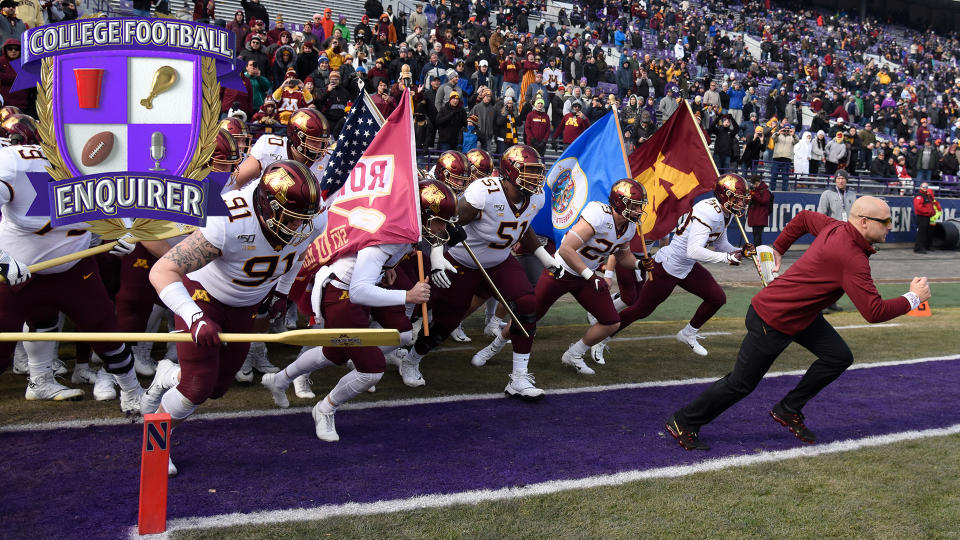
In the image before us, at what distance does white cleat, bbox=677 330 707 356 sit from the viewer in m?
9.31

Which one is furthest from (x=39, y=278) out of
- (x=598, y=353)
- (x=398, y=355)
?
(x=598, y=353)

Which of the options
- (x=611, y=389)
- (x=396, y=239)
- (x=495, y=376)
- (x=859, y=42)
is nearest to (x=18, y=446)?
(x=396, y=239)

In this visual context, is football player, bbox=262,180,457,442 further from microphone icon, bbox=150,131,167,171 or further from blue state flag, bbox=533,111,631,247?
blue state flag, bbox=533,111,631,247

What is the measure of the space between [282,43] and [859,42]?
36250 millimetres

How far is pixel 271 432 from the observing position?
19.3 feet

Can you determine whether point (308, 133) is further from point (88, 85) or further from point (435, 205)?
point (88, 85)

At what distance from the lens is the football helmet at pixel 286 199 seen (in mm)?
4738

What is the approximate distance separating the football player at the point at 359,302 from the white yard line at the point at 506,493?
1.20 metres

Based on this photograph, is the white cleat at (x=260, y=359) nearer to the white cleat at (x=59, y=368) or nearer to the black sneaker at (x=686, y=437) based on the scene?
the white cleat at (x=59, y=368)

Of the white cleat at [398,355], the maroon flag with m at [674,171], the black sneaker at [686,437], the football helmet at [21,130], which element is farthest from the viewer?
the maroon flag with m at [674,171]

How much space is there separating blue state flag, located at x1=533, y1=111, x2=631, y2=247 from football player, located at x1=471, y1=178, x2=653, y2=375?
2.16 metres

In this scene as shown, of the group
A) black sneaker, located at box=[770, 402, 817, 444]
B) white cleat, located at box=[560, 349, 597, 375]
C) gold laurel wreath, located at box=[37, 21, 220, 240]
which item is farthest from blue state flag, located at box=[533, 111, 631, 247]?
gold laurel wreath, located at box=[37, 21, 220, 240]

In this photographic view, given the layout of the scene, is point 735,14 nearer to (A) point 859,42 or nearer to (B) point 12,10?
(A) point 859,42

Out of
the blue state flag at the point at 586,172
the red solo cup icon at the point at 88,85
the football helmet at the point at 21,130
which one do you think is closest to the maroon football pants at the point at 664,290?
the blue state flag at the point at 586,172
